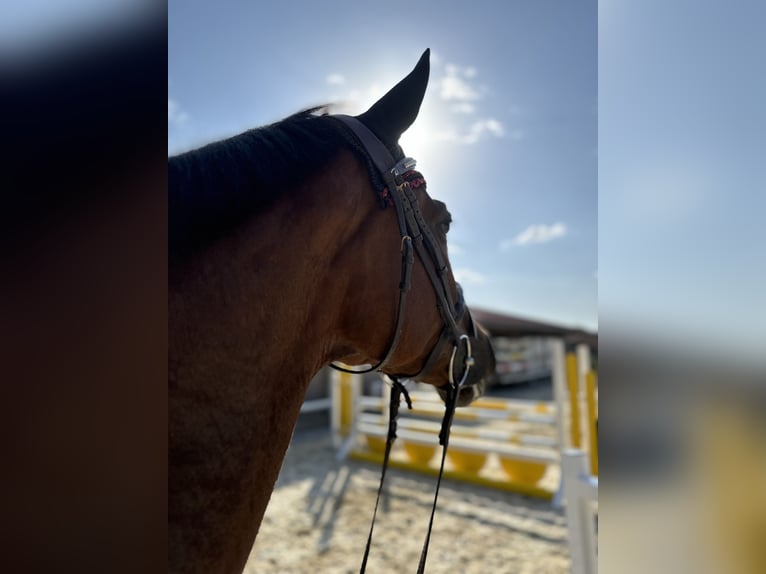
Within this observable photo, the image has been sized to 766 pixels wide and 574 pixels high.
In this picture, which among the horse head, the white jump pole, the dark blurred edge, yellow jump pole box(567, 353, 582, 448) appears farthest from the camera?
yellow jump pole box(567, 353, 582, 448)

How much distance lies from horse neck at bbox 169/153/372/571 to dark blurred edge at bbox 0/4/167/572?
14.0 inches

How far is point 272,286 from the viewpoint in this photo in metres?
0.89

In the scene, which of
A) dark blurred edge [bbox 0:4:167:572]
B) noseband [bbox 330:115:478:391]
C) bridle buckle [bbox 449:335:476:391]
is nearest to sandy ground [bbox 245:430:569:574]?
bridle buckle [bbox 449:335:476:391]

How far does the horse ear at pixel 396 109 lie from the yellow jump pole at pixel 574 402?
16.8 feet

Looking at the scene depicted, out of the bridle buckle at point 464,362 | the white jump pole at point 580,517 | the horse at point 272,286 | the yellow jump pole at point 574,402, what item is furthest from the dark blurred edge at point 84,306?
the yellow jump pole at point 574,402

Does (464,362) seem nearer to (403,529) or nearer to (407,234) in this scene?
(407,234)

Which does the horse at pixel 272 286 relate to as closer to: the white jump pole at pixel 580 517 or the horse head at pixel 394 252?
the horse head at pixel 394 252

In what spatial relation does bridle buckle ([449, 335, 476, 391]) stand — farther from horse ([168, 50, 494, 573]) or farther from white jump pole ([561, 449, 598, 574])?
white jump pole ([561, 449, 598, 574])

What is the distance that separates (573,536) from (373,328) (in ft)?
5.79

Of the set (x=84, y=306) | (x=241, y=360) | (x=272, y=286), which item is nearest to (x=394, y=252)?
(x=272, y=286)

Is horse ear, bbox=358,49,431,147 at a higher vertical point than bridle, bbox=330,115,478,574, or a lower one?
higher

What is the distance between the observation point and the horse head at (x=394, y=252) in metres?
1.06

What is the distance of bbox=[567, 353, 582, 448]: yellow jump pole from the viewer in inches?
212

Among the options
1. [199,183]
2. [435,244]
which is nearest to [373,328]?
[435,244]
